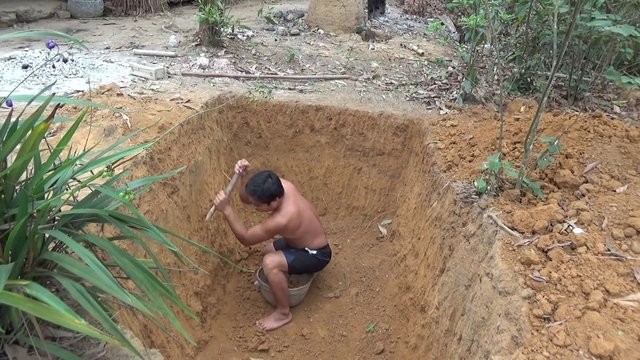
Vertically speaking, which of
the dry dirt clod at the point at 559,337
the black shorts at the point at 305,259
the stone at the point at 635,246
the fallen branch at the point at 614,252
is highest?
the stone at the point at 635,246

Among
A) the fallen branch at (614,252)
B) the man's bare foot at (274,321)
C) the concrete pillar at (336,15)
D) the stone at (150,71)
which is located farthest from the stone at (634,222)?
the concrete pillar at (336,15)

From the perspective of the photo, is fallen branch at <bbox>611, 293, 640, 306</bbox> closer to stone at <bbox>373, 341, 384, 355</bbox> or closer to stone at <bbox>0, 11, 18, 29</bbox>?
stone at <bbox>373, 341, 384, 355</bbox>

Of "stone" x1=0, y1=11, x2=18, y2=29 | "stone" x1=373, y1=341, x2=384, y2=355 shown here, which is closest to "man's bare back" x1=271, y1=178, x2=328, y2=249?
"stone" x1=373, y1=341, x2=384, y2=355

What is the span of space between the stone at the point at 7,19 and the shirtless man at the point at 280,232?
4.73 meters

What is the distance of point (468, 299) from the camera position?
3.04 m

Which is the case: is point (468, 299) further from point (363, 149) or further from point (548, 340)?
point (363, 149)

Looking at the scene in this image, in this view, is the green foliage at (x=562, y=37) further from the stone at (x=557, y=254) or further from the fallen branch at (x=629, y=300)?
the fallen branch at (x=629, y=300)

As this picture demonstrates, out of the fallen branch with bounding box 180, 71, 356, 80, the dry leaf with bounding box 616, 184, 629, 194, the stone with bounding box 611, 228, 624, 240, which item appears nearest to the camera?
the stone with bounding box 611, 228, 624, 240

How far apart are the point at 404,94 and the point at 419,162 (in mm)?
897

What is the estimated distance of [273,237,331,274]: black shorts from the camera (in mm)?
4125

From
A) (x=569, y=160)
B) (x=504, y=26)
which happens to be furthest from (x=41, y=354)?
(x=504, y=26)

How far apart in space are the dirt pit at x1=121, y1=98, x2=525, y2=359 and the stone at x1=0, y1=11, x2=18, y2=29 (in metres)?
3.97

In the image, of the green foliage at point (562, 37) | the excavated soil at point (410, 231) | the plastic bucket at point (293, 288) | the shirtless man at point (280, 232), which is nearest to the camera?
the excavated soil at point (410, 231)

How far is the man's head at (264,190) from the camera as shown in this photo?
3.88 m
